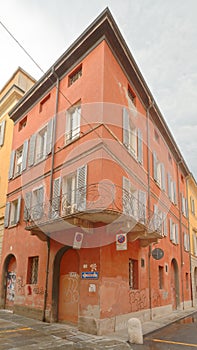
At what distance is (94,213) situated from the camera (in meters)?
8.57

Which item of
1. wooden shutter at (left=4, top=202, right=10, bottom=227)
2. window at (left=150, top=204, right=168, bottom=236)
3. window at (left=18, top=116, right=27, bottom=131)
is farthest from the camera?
window at (left=18, top=116, right=27, bottom=131)

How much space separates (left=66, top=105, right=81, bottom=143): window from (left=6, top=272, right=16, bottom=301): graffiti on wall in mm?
7036

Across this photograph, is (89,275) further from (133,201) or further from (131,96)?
(131,96)

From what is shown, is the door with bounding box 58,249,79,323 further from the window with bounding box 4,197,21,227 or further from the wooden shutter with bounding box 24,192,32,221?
the window with bounding box 4,197,21,227

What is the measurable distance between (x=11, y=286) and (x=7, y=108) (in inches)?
426

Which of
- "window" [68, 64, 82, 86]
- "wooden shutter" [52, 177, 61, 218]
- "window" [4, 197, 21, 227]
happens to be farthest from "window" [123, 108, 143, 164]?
"window" [4, 197, 21, 227]

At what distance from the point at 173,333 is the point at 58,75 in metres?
11.9

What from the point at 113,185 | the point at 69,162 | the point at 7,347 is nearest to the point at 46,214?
the point at 69,162

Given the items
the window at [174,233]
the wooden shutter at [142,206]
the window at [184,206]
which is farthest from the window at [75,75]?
the window at [184,206]

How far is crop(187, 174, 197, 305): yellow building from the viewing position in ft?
73.7

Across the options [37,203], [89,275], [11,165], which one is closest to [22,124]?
[11,165]

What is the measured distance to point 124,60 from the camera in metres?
12.9

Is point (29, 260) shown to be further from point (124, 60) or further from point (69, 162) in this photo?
point (124, 60)

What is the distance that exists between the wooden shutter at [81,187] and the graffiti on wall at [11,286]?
6141 millimetres
